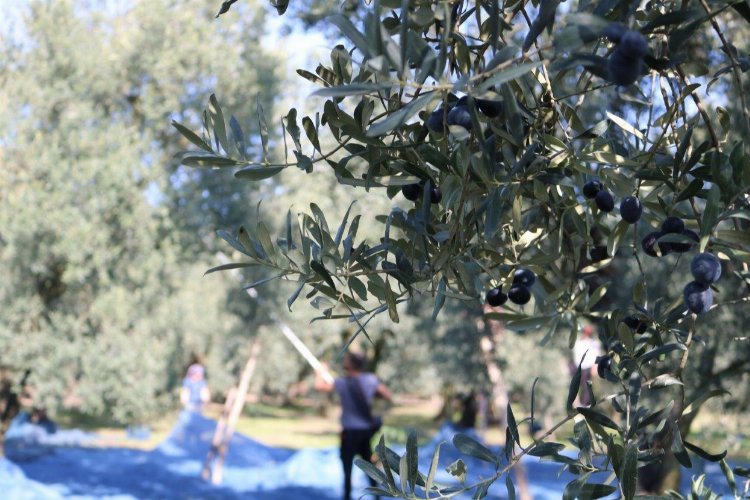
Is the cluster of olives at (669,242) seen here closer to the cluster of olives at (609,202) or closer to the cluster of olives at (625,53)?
the cluster of olives at (609,202)

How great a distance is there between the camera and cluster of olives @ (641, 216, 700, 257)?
1.32 meters

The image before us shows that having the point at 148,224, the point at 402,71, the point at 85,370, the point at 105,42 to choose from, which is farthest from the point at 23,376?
the point at 402,71

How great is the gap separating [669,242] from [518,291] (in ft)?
0.94

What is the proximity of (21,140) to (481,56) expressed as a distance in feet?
38.2

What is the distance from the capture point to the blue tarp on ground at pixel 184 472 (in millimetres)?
10594

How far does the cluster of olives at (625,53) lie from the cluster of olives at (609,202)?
47cm

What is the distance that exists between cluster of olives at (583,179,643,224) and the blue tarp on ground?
25.4 feet

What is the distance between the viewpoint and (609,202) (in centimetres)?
145

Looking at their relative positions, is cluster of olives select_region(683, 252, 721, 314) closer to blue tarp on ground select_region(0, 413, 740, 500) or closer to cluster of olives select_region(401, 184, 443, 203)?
cluster of olives select_region(401, 184, 443, 203)

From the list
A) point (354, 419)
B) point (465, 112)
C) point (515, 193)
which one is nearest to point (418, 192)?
point (515, 193)

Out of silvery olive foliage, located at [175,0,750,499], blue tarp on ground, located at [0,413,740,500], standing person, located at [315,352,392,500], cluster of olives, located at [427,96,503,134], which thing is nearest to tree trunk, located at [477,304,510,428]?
blue tarp on ground, located at [0,413,740,500]

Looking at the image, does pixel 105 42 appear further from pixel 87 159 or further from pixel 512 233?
pixel 512 233

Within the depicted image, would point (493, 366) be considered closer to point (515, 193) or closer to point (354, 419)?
point (354, 419)

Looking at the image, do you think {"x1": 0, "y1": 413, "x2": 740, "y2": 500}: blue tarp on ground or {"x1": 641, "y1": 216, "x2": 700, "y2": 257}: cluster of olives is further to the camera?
{"x1": 0, "y1": 413, "x2": 740, "y2": 500}: blue tarp on ground
